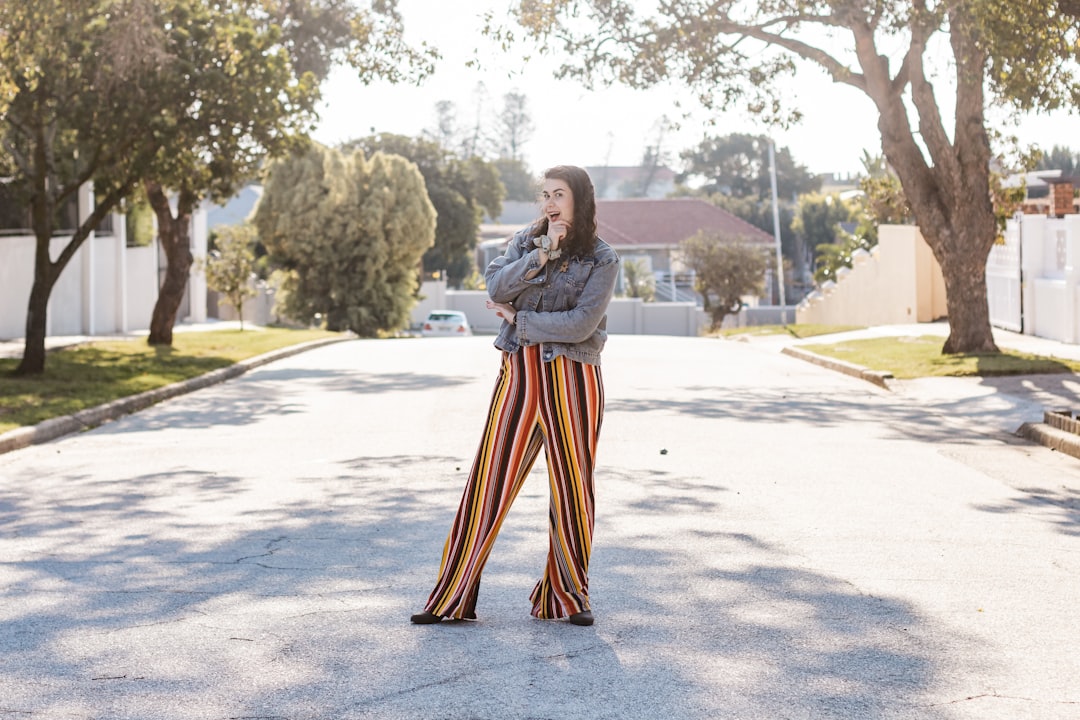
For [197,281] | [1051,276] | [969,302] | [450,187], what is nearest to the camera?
[969,302]

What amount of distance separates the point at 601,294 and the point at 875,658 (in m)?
1.71

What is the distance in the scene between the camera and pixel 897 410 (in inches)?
647

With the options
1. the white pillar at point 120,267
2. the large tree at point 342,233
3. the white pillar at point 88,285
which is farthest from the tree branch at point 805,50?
the large tree at point 342,233

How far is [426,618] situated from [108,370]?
52.8ft

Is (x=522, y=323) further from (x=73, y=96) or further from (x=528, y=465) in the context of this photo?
(x=73, y=96)

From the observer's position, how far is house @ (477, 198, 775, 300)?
2904 inches

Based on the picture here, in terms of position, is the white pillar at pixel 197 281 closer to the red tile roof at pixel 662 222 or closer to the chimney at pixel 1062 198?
the chimney at pixel 1062 198

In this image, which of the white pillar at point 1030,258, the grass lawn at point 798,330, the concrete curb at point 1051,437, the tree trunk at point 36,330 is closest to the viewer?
the concrete curb at point 1051,437

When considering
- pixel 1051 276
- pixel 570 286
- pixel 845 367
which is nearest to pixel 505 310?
pixel 570 286

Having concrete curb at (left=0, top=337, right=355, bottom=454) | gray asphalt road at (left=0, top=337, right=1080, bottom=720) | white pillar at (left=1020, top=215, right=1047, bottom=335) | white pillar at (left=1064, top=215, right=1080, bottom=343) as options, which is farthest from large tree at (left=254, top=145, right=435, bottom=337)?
gray asphalt road at (left=0, top=337, right=1080, bottom=720)

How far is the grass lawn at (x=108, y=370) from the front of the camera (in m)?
15.9

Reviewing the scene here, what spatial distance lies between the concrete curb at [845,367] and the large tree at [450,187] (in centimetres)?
3940

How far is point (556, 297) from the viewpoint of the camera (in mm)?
5984

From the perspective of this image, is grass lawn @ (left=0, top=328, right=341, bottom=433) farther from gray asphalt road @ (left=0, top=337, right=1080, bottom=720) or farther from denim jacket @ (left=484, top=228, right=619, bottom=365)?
denim jacket @ (left=484, top=228, right=619, bottom=365)
